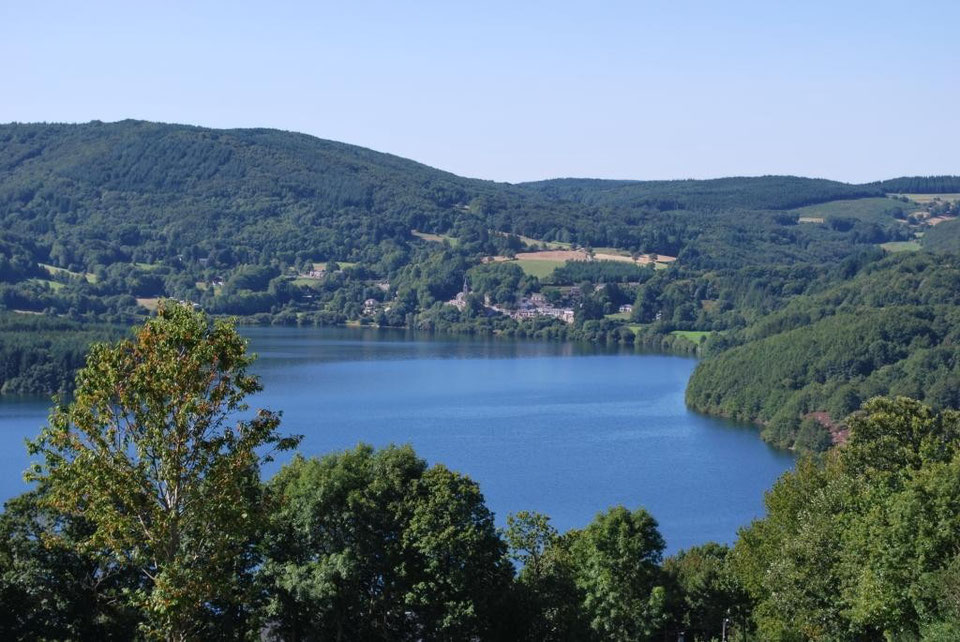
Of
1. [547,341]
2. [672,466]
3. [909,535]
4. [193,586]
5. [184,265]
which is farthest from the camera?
[184,265]

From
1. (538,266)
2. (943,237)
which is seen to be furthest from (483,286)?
(943,237)

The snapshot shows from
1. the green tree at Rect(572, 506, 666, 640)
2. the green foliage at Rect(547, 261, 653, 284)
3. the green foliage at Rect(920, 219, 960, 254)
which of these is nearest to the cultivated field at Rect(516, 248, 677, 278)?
the green foliage at Rect(547, 261, 653, 284)

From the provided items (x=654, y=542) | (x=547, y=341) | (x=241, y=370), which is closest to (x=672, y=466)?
(x=654, y=542)

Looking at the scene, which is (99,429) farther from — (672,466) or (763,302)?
(763,302)

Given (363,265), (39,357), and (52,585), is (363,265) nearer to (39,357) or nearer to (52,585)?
(39,357)

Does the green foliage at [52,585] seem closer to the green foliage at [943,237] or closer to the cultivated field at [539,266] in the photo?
the cultivated field at [539,266]

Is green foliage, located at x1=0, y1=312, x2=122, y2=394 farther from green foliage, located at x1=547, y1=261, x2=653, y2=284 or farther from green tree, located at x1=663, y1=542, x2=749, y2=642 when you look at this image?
green foliage, located at x1=547, y1=261, x2=653, y2=284
